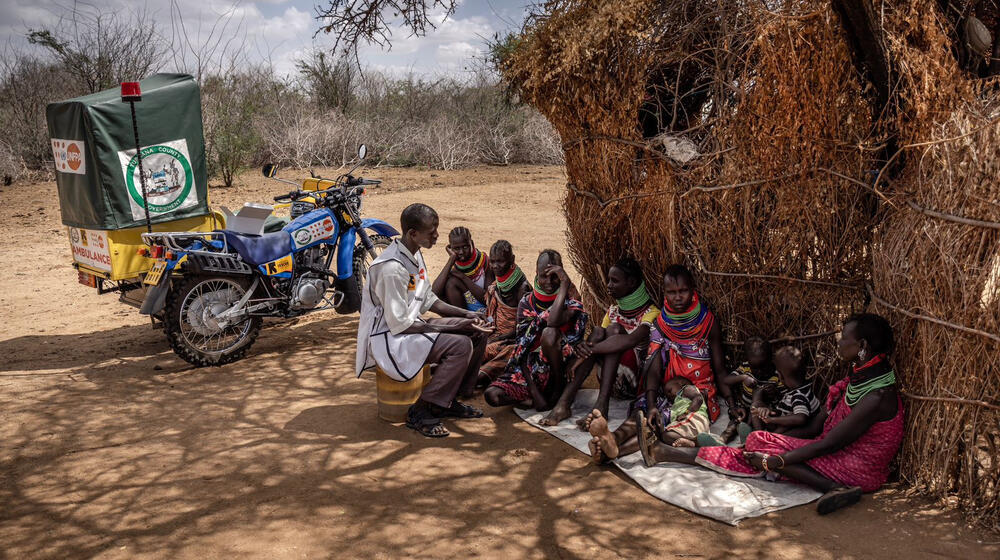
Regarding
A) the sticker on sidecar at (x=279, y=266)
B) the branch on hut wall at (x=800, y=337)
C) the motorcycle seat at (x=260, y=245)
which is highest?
the motorcycle seat at (x=260, y=245)

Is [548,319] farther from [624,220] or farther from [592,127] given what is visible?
[592,127]

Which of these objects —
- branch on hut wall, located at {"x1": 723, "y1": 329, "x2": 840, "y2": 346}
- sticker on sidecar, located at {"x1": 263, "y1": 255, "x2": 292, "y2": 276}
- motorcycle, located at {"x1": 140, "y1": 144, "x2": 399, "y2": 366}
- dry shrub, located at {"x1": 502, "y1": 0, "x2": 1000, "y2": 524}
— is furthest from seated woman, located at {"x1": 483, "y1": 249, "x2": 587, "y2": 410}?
sticker on sidecar, located at {"x1": 263, "y1": 255, "x2": 292, "y2": 276}

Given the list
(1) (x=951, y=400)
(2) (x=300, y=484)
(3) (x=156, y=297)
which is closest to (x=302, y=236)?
(3) (x=156, y=297)

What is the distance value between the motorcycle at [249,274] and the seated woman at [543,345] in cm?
192

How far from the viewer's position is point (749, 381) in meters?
4.12

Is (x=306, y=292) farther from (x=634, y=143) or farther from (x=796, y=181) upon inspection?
(x=796, y=181)

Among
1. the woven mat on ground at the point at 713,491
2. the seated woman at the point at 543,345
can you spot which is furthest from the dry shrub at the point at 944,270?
the seated woman at the point at 543,345

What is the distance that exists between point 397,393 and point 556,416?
36.0 inches

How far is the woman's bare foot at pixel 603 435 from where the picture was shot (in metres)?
3.64

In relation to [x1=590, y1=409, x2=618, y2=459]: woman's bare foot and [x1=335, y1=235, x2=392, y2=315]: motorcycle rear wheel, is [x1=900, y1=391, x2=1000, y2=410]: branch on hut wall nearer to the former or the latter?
[x1=590, y1=409, x2=618, y2=459]: woman's bare foot

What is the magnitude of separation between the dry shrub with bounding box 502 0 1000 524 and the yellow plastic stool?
153 centimetres

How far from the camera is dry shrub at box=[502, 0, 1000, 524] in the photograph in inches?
125

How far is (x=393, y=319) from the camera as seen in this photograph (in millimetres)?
4102

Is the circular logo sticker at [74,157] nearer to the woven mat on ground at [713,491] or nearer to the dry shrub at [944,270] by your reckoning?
the woven mat on ground at [713,491]
